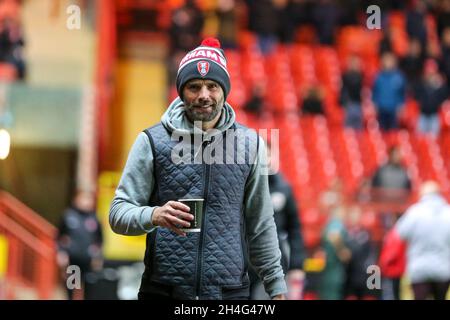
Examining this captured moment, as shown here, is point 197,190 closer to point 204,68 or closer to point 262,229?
point 262,229

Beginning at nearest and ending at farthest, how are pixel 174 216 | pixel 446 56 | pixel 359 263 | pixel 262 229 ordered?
pixel 174 216 → pixel 262 229 → pixel 359 263 → pixel 446 56

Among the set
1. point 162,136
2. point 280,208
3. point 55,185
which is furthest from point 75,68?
point 162,136

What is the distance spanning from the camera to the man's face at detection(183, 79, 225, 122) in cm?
525

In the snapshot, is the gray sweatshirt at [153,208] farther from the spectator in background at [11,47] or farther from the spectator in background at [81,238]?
the spectator in background at [11,47]

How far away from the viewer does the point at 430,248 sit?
11078 millimetres

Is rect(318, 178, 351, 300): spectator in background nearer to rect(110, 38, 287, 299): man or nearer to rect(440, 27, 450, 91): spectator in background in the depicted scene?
rect(110, 38, 287, 299): man

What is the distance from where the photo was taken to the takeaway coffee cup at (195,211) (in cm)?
503

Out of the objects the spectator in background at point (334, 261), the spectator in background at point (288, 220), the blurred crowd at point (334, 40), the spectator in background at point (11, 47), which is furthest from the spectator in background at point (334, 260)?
the blurred crowd at point (334, 40)

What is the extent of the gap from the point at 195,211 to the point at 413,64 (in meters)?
19.2

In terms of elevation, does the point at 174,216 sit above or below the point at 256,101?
below

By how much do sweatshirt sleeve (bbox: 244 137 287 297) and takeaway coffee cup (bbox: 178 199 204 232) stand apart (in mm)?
396

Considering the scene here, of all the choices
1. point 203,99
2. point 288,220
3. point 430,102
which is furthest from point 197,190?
point 430,102

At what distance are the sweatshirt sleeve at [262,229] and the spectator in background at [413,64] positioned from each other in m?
18.2
